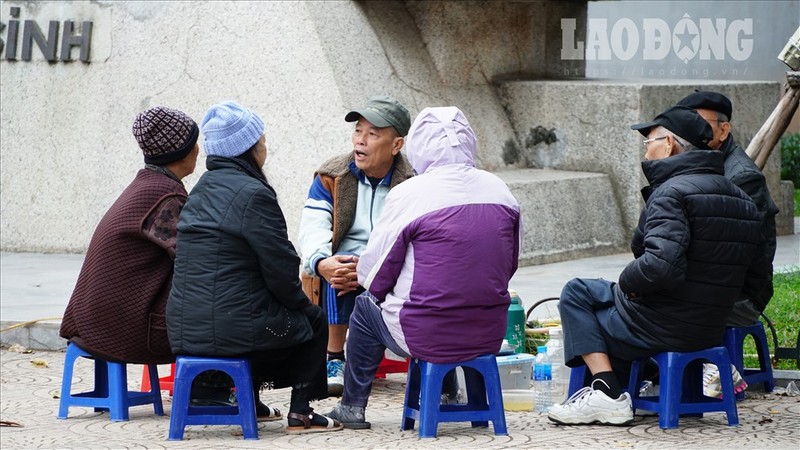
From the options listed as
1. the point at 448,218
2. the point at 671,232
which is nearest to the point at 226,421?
the point at 448,218

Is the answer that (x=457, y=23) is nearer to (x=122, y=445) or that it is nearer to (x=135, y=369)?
(x=135, y=369)

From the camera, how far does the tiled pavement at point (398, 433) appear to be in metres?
4.96

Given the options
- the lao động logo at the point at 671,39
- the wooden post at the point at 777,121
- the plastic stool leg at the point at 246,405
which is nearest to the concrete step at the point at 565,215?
the wooden post at the point at 777,121

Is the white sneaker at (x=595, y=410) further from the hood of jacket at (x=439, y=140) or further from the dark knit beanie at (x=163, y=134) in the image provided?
the dark knit beanie at (x=163, y=134)

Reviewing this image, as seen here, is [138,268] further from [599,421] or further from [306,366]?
[599,421]

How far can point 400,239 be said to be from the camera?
16.2ft

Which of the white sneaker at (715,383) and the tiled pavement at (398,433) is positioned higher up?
the white sneaker at (715,383)

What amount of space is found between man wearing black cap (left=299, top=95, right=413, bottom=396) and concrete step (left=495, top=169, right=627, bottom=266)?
3.37 metres

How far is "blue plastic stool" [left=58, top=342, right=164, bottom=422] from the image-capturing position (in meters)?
5.50

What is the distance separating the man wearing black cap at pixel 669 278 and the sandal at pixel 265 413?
1.21 metres

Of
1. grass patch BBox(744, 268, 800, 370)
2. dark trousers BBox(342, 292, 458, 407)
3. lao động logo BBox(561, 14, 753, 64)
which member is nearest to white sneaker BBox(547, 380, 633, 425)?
dark trousers BBox(342, 292, 458, 407)

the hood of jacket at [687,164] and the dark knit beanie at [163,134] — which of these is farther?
the dark knit beanie at [163,134]

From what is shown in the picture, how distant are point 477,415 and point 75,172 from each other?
6456 mm

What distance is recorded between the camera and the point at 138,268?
5.43m
